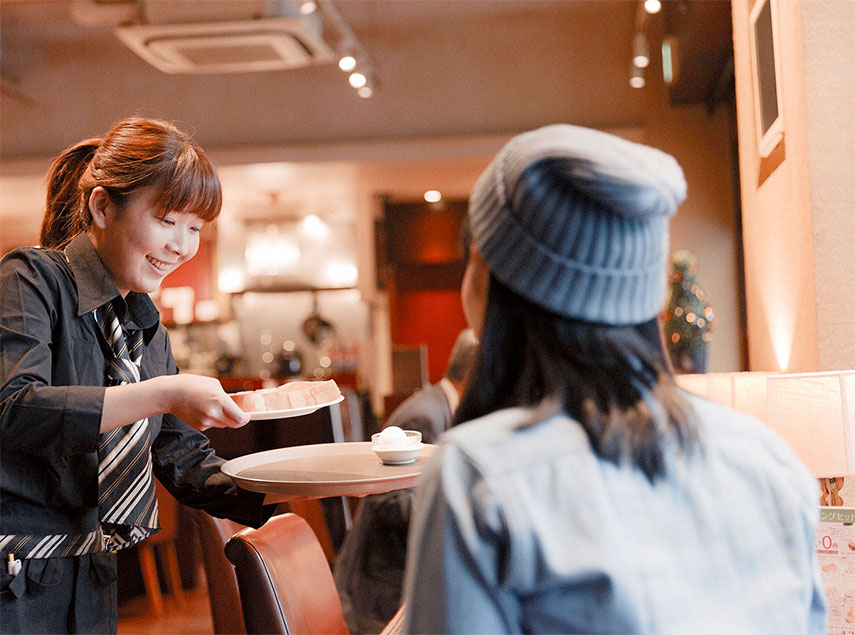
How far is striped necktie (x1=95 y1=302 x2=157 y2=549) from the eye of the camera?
1.39 metres

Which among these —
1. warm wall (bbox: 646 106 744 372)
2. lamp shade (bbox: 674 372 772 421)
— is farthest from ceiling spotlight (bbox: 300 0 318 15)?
lamp shade (bbox: 674 372 772 421)

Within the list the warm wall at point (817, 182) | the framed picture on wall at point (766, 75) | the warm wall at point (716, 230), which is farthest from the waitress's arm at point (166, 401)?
the warm wall at point (716, 230)

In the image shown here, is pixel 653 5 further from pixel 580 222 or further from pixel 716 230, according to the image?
pixel 580 222

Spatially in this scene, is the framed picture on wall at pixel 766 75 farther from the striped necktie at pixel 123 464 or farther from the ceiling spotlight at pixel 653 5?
the striped necktie at pixel 123 464

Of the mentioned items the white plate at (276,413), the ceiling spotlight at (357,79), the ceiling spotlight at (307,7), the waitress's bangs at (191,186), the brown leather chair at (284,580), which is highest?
the ceiling spotlight at (307,7)

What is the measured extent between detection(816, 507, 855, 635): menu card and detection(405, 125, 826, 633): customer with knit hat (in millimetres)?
1215

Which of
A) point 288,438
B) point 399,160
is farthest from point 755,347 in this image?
point 399,160

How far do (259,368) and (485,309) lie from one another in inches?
347

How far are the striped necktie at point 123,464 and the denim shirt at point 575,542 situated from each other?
85cm

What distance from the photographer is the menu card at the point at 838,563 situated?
1881 mm

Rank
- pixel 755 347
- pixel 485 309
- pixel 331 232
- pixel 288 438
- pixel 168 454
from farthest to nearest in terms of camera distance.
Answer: pixel 331 232
pixel 755 347
pixel 288 438
pixel 168 454
pixel 485 309

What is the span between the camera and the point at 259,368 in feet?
30.8

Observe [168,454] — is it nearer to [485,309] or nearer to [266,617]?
[266,617]

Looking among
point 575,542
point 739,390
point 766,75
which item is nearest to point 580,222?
point 575,542
